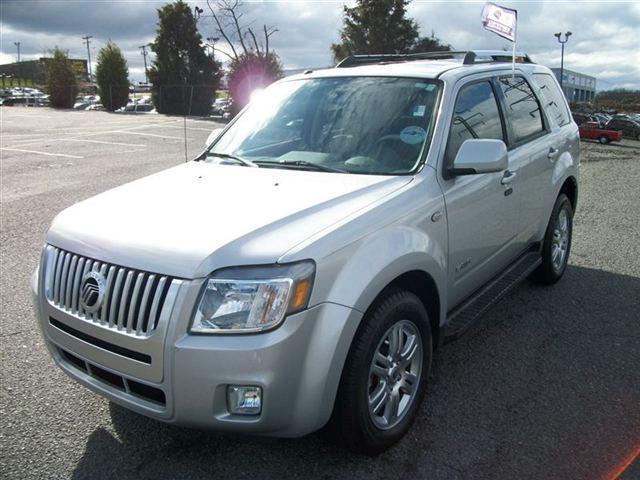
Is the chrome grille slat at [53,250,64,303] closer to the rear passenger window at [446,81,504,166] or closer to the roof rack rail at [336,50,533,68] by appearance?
the rear passenger window at [446,81,504,166]

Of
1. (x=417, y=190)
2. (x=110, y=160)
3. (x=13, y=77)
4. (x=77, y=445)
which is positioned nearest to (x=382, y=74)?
(x=417, y=190)

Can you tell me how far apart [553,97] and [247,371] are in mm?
4220

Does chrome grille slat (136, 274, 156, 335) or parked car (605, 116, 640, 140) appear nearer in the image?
chrome grille slat (136, 274, 156, 335)

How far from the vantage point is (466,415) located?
3.20 meters

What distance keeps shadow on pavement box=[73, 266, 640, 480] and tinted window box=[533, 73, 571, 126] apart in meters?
2.01

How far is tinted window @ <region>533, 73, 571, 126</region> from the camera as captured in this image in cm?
502

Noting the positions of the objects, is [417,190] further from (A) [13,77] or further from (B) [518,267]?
(A) [13,77]

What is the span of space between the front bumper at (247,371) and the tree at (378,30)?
34.3 meters

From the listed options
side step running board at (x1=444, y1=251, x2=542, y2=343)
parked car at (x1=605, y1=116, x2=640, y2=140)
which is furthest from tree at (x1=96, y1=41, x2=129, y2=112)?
side step running board at (x1=444, y1=251, x2=542, y2=343)

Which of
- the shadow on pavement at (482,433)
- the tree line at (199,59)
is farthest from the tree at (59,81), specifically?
the shadow on pavement at (482,433)

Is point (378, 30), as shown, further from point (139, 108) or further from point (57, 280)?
point (57, 280)

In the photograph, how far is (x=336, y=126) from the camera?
141 inches

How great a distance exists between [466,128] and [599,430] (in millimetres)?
1855

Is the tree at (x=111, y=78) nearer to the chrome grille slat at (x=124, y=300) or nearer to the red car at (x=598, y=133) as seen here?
the red car at (x=598, y=133)
